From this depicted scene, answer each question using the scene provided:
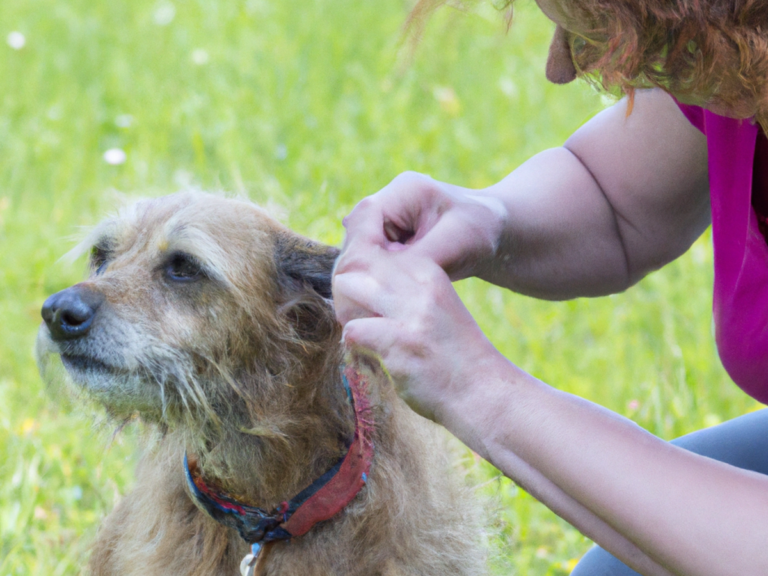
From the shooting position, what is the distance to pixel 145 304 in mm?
1798

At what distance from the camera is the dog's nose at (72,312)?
1718 mm

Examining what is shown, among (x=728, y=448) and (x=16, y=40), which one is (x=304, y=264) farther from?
(x=16, y=40)

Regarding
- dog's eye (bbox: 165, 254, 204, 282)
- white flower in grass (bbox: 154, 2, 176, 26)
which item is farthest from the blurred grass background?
dog's eye (bbox: 165, 254, 204, 282)

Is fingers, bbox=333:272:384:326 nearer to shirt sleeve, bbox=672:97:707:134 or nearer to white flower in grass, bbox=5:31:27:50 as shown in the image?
shirt sleeve, bbox=672:97:707:134

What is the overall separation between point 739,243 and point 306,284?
866 mm

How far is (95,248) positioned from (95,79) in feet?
12.2

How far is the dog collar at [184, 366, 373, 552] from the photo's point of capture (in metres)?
1.77

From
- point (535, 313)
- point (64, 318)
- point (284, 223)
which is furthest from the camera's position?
point (535, 313)

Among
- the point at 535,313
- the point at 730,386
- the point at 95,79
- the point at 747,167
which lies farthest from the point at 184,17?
the point at 747,167

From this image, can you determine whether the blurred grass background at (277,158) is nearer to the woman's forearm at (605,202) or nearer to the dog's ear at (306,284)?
the dog's ear at (306,284)

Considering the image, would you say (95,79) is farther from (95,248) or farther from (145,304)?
(145,304)

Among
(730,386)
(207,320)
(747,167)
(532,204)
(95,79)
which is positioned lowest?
(95,79)

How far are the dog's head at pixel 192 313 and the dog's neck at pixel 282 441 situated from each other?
1.1 inches

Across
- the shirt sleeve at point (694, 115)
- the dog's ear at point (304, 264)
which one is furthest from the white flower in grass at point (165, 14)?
Answer: the shirt sleeve at point (694, 115)
